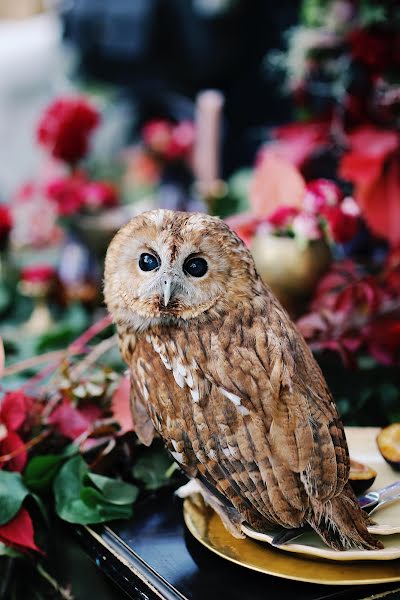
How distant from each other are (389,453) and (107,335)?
55 cm

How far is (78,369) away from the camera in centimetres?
102

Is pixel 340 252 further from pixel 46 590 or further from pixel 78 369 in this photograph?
pixel 46 590

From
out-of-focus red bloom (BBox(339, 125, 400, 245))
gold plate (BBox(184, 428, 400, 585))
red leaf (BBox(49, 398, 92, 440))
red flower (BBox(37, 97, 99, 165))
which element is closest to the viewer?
gold plate (BBox(184, 428, 400, 585))

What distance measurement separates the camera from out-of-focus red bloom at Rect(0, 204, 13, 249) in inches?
61.9

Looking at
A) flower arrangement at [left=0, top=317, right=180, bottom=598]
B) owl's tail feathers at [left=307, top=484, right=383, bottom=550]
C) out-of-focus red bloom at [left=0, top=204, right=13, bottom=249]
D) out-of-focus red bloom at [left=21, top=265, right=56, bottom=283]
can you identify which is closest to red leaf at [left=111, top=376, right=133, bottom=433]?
flower arrangement at [left=0, top=317, right=180, bottom=598]

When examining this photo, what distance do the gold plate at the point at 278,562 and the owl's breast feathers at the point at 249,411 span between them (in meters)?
0.04

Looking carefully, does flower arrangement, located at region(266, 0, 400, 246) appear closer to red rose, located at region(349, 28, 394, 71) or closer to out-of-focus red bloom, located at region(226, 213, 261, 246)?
red rose, located at region(349, 28, 394, 71)

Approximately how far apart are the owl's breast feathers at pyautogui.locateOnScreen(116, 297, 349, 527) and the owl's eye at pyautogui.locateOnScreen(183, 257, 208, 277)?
0.05 metres

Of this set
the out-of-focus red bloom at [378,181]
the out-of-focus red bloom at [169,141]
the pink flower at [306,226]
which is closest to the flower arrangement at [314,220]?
the pink flower at [306,226]

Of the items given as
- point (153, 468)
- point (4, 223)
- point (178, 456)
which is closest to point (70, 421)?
point (153, 468)

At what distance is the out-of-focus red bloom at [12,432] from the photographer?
2.88ft

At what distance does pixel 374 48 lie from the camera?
1.40 meters

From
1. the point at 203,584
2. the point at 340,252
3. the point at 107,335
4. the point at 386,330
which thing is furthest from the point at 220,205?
the point at 203,584

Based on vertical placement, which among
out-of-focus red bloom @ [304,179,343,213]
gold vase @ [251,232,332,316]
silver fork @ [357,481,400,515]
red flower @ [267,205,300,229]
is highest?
out-of-focus red bloom @ [304,179,343,213]
